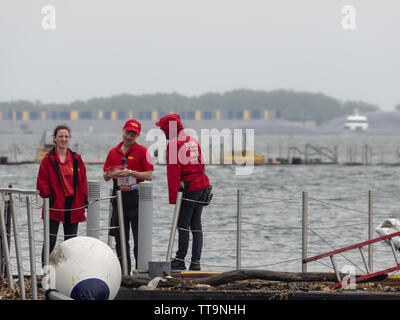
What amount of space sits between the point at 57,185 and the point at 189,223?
181 cm

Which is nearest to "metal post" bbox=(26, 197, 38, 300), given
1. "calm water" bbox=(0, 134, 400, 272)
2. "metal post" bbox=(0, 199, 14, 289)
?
"metal post" bbox=(0, 199, 14, 289)

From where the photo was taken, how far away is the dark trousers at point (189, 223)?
11.6 meters

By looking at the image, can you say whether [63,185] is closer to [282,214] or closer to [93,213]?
[93,213]

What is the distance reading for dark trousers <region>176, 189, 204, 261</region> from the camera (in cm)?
1165

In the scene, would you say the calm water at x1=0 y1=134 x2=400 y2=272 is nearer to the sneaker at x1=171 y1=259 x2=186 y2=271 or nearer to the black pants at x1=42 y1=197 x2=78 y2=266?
the black pants at x1=42 y1=197 x2=78 y2=266

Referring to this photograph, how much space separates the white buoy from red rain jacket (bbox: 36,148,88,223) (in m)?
1.85

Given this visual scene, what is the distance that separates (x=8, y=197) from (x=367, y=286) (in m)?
3.95

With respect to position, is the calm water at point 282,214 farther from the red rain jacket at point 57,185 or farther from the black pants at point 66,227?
the red rain jacket at point 57,185

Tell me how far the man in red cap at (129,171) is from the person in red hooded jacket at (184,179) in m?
0.33

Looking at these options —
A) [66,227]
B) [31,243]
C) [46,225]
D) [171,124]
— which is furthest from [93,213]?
[31,243]

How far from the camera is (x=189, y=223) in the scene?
11.7 metres

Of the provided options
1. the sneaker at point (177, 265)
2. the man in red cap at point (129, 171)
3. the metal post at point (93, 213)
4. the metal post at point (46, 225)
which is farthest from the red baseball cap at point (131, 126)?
the metal post at point (46, 225)

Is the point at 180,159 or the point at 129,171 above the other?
the point at 180,159
